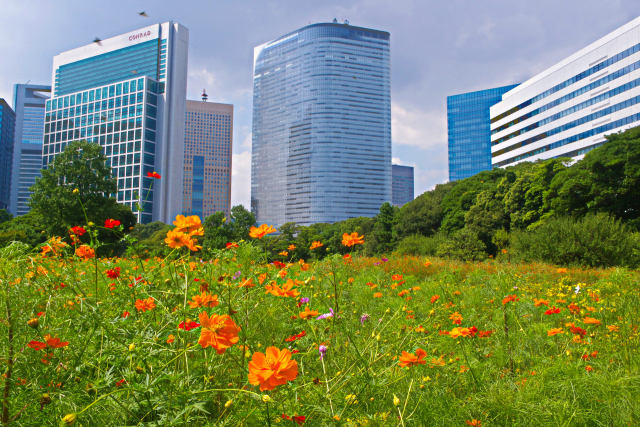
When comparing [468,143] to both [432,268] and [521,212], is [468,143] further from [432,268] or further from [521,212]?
[432,268]

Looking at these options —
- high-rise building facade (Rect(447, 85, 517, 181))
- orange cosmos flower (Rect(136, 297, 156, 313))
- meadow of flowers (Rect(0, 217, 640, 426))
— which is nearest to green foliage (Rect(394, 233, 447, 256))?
meadow of flowers (Rect(0, 217, 640, 426))

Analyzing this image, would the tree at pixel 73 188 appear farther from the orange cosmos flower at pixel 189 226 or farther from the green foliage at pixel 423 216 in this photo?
the orange cosmos flower at pixel 189 226

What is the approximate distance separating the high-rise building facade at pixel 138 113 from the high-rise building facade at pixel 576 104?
58421 millimetres

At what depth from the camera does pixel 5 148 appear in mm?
99250

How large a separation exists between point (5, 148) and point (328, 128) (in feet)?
303

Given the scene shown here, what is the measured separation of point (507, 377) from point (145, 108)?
76.6m

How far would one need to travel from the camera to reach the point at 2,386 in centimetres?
92

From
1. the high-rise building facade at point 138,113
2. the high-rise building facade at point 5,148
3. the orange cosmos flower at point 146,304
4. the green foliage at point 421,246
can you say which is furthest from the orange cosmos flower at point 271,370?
the high-rise building facade at point 5,148

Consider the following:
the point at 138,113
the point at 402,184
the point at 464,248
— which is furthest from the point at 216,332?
the point at 402,184

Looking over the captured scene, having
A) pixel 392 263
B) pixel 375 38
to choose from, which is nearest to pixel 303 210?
pixel 375 38

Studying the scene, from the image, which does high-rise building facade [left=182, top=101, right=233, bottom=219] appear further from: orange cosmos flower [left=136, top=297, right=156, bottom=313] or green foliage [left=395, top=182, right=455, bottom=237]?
orange cosmos flower [left=136, top=297, right=156, bottom=313]

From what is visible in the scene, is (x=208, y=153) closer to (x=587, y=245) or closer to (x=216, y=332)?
(x=587, y=245)

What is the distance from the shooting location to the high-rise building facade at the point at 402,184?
13712cm

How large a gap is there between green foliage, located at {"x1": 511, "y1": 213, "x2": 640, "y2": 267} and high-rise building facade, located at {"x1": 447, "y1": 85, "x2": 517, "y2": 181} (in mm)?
71654
